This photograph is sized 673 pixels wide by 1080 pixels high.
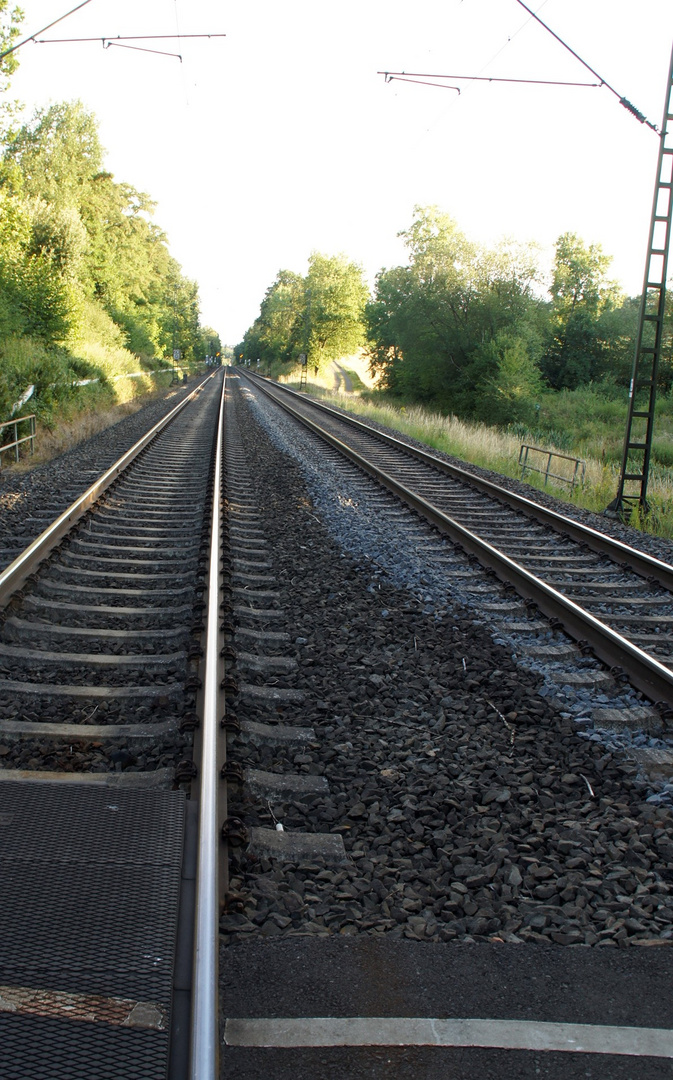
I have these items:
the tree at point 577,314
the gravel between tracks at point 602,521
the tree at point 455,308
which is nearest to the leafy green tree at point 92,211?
the tree at point 455,308

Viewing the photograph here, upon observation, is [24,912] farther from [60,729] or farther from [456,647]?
[456,647]

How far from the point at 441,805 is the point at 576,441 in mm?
31404

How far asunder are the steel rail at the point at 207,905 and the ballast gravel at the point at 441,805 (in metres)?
0.18

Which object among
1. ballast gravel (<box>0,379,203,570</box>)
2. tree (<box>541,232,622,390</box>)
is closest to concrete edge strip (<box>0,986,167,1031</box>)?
ballast gravel (<box>0,379,203,570</box>)

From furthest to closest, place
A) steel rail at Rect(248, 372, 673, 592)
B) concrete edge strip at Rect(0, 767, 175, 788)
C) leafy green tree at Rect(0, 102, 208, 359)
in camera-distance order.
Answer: leafy green tree at Rect(0, 102, 208, 359), steel rail at Rect(248, 372, 673, 592), concrete edge strip at Rect(0, 767, 175, 788)

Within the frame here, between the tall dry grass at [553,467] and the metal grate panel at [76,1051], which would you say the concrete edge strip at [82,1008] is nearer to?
the metal grate panel at [76,1051]

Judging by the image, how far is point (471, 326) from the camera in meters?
45.3

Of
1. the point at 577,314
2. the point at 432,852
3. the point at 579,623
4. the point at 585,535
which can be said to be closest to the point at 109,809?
the point at 432,852

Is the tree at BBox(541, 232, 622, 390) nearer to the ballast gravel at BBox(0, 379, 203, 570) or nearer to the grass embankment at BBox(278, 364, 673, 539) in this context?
the grass embankment at BBox(278, 364, 673, 539)

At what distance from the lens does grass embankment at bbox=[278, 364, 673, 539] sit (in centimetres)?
1304

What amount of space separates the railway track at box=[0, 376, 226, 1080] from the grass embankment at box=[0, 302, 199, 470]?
7895 millimetres

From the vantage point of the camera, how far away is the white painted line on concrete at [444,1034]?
2.01 m

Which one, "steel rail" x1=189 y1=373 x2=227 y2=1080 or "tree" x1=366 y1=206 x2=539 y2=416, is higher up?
"tree" x1=366 y1=206 x2=539 y2=416

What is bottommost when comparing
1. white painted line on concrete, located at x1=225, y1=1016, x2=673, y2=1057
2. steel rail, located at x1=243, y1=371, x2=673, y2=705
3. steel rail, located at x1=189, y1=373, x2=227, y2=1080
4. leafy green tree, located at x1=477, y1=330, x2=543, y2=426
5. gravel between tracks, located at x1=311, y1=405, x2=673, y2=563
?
white painted line on concrete, located at x1=225, y1=1016, x2=673, y2=1057
